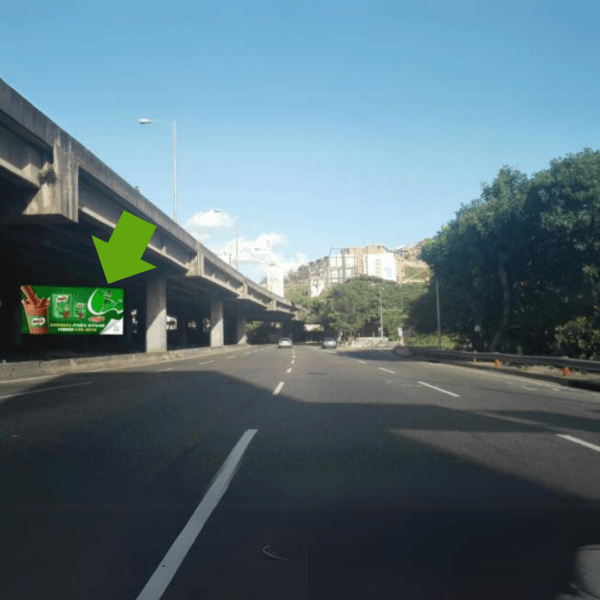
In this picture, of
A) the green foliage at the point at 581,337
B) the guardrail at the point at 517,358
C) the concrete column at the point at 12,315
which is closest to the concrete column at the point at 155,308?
the concrete column at the point at 12,315

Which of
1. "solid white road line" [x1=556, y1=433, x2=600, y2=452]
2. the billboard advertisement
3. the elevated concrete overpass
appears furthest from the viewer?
the billboard advertisement

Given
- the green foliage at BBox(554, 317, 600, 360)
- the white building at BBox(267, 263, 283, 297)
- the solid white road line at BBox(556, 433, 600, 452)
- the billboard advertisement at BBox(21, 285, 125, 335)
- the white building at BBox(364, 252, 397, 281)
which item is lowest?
the solid white road line at BBox(556, 433, 600, 452)

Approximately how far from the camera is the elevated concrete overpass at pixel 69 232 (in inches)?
688

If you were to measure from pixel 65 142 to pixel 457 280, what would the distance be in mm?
27198

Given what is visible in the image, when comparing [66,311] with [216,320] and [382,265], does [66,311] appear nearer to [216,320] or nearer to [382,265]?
[216,320]

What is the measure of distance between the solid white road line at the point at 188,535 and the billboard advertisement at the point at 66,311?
22.0 meters

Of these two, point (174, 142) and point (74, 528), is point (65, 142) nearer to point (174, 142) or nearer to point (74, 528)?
point (74, 528)

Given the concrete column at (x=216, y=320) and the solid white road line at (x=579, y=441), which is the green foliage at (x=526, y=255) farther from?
the concrete column at (x=216, y=320)

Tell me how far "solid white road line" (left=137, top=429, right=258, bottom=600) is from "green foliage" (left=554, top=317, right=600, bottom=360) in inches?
1090

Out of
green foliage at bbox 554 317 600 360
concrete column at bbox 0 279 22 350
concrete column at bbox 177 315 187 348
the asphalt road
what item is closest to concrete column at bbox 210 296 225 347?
concrete column at bbox 177 315 187 348

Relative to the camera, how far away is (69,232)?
25.3 m

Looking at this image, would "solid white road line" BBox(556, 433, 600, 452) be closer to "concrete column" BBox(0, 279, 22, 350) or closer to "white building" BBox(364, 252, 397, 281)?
"concrete column" BBox(0, 279, 22, 350)

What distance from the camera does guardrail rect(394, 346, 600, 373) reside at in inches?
801

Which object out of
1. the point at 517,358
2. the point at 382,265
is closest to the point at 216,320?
the point at 517,358
